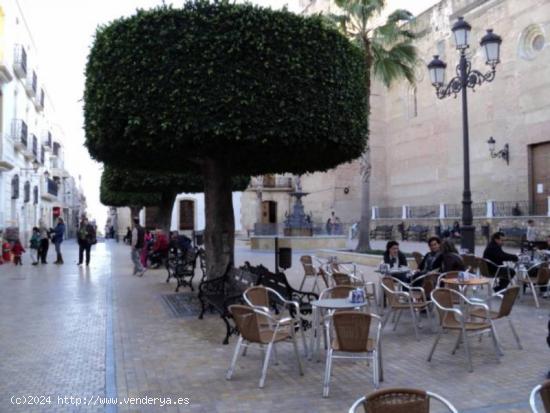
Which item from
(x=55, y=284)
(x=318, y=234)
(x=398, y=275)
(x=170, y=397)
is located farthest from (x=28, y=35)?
(x=170, y=397)

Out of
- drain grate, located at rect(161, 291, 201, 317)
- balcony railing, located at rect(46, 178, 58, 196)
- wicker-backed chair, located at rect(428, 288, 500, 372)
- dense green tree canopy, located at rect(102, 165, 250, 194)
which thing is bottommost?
drain grate, located at rect(161, 291, 201, 317)

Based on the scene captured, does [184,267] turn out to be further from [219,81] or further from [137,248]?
[219,81]

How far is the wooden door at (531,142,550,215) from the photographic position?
26.4 m

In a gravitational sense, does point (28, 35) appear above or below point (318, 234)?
above

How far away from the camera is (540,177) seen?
88.4ft

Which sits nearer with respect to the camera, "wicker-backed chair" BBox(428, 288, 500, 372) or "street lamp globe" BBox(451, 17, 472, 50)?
"wicker-backed chair" BBox(428, 288, 500, 372)

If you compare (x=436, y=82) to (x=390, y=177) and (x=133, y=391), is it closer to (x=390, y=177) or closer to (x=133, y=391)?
(x=133, y=391)

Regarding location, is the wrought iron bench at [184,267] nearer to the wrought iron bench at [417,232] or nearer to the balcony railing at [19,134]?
the balcony railing at [19,134]

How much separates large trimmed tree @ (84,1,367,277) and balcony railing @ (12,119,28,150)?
714 inches

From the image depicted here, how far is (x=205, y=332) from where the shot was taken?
297 inches

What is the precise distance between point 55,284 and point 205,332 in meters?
7.55

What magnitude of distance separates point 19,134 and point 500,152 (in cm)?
2450

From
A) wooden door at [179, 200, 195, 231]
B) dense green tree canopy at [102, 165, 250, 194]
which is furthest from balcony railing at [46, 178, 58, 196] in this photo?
dense green tree canopy at [102, 165, 250, 194]

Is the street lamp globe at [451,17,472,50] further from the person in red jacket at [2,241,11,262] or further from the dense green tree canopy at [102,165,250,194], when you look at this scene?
the person in red jacket at [2,241,11,262]
